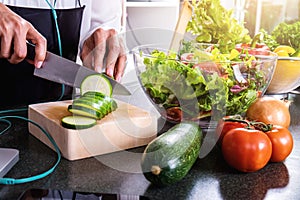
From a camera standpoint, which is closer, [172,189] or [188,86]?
[172,189]

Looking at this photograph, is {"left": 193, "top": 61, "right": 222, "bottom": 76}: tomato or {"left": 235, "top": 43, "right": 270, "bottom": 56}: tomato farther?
{"left": 235, "top": 43, "right": 270, "bottom": 56}: tomato

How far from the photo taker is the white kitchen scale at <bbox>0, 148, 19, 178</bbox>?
76cm

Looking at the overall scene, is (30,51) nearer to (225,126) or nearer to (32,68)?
(32,68)

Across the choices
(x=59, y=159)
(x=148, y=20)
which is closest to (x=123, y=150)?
(x=59, y=159)

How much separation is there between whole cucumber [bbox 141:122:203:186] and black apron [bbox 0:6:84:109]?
60 cm

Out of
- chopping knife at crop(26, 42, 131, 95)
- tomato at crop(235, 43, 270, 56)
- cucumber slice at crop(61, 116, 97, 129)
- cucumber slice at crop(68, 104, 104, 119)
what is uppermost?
tomato at crop(235, 43, 270, 56)

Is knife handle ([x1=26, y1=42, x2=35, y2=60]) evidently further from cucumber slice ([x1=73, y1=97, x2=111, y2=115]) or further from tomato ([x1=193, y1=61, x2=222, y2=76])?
tomato ([x1=193, y1=61, x2=222, y2=76])

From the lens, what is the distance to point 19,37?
3.05ft

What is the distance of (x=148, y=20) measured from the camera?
2387 mm

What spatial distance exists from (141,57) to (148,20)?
4.69 feet

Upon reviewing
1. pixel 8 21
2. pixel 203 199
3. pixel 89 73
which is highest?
pixel 8 21

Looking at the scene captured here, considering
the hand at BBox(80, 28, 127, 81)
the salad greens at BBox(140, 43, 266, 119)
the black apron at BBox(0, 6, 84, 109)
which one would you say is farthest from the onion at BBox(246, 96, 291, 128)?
the black apron at BBox(0, 6, 84, 109)

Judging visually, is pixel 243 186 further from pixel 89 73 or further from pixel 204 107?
pixel 89 73

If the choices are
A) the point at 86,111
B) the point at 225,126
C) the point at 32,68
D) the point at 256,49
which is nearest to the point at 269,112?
the point at 225,126
